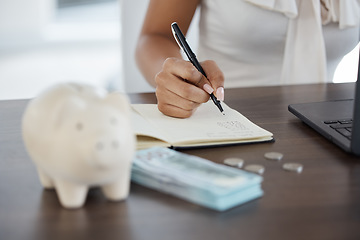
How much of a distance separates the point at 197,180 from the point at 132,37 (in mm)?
1243

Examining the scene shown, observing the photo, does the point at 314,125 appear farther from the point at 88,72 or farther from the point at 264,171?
the point at 88,72

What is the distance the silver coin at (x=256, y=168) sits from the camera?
0.68 m

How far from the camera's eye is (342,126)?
84 cm

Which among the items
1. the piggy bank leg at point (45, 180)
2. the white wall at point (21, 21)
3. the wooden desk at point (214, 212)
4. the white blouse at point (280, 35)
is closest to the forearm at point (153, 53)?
the white blouse at point (280, 35)

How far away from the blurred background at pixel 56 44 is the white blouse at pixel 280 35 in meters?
2.30

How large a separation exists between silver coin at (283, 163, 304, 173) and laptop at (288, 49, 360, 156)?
9 centimetres

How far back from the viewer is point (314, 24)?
140 cm

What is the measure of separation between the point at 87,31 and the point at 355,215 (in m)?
4.63

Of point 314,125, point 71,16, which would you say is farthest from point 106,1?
point 314,125

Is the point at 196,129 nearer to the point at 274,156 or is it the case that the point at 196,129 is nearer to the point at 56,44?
the point at 274,156

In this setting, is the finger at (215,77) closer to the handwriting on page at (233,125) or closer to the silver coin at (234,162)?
the handwriting on page at (233,125)

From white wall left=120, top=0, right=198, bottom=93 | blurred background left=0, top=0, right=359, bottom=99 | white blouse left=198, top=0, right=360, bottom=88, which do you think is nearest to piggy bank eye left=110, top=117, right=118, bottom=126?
white blouse left=198, top=0, right=360, bottom=88

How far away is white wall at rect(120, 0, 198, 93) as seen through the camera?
175 centimetres

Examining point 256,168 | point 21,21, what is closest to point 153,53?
point 256,168
